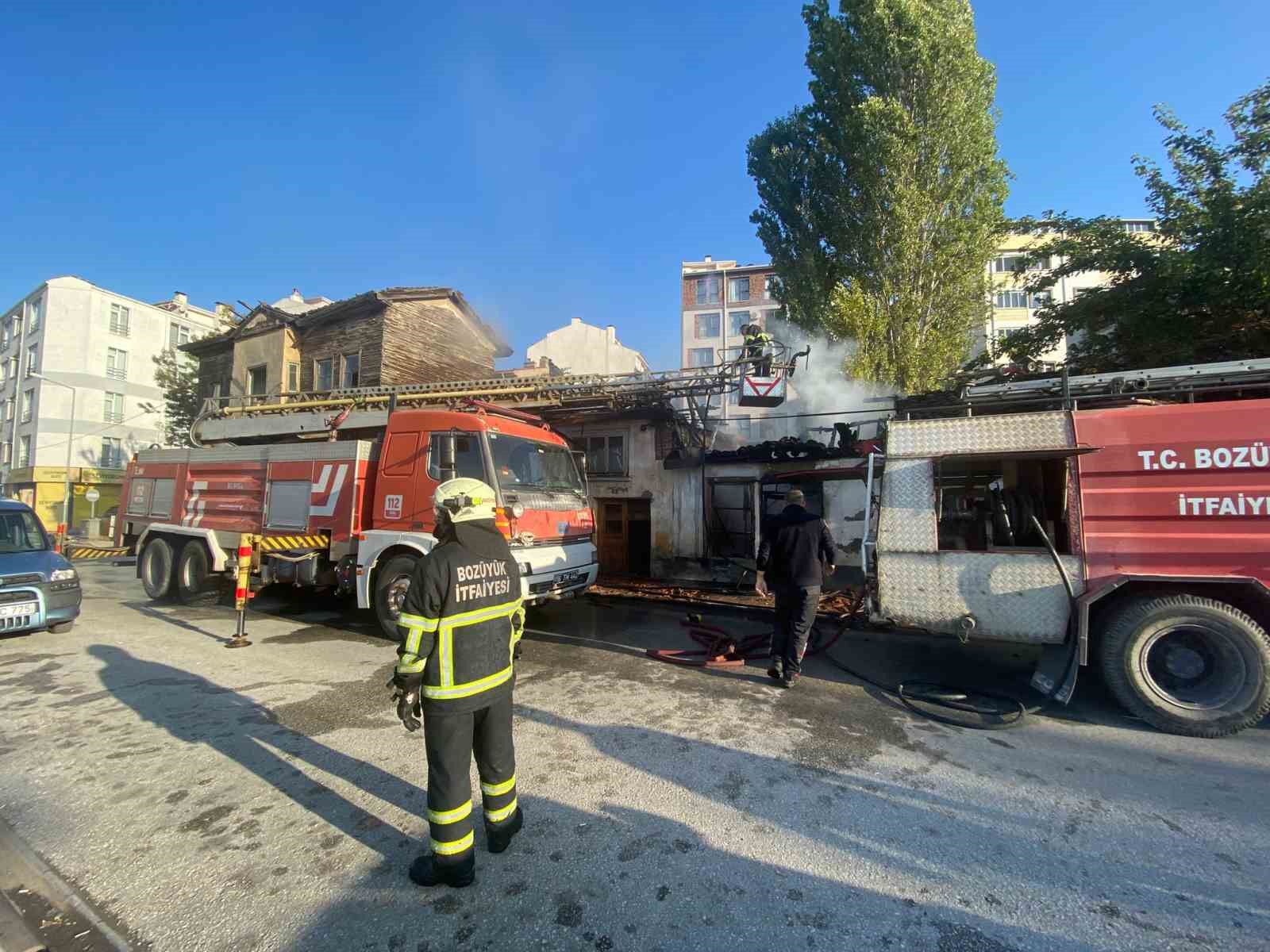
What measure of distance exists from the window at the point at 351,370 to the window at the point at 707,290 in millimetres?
31780

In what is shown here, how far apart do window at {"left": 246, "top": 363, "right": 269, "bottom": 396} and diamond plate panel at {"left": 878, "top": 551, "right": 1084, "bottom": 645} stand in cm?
2115

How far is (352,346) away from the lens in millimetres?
17922

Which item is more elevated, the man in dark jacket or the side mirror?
the side mirror

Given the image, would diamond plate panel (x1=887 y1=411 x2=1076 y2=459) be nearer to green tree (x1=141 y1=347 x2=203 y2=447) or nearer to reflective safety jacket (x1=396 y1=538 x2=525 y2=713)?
reflective safety jacket (x1=396 y1=538 x2=525 y2=713)

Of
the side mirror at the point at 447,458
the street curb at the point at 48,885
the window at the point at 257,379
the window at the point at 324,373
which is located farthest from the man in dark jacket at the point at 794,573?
the window at the point at 257,379

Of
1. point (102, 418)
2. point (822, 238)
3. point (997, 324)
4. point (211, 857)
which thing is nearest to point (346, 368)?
point (822, 238)

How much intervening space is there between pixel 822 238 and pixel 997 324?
82.7 ft

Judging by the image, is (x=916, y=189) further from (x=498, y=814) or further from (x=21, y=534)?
(x=21, y=534)

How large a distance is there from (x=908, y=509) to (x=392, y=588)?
5.73m

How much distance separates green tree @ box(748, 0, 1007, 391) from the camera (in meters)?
13.5

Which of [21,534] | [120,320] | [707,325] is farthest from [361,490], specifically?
[120,320]

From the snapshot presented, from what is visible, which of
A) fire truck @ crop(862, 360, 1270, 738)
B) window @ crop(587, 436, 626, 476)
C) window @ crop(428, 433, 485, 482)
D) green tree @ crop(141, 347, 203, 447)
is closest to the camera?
fire truck @ crop(862, 360, 1270, 738)

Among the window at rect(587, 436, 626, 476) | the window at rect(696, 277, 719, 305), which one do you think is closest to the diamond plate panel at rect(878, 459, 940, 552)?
the window at rect(587, 436, 626, 476)

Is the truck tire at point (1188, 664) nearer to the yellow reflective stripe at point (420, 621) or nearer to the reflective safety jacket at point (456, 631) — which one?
the reflective safety jacket at point (456, 631)
